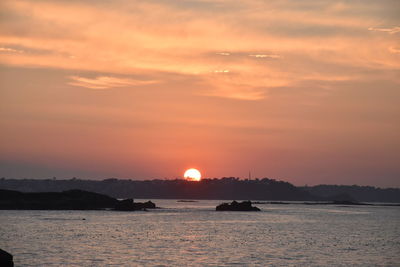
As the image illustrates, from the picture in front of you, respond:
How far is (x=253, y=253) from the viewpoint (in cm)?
7050

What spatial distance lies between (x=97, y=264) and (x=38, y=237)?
110 ft

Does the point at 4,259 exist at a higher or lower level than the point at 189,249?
higher

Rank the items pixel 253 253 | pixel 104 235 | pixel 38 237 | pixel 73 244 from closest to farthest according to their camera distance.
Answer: pixel 253 253, pixel 73 244, pixel 38 237, pixel 104 235

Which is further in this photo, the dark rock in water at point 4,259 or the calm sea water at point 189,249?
the calm sea water at point 189,249

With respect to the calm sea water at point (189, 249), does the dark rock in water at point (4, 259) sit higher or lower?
higher

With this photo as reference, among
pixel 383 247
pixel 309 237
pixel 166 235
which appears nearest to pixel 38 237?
pixel 166 235

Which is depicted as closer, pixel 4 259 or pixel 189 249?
pixel 4 259

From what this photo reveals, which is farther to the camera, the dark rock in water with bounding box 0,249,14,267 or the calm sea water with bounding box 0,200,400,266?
the calm sea water with bounding box 0,200,400,266

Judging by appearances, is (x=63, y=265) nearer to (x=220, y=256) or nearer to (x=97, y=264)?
(x=97, y=264)

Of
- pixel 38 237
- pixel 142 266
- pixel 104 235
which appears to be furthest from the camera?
pixel 104 235

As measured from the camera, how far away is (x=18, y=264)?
2240 inches

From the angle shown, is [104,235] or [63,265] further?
[104,235]

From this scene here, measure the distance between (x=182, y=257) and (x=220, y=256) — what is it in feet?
15.9

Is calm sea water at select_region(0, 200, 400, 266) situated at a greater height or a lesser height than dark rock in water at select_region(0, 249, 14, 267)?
lesser
